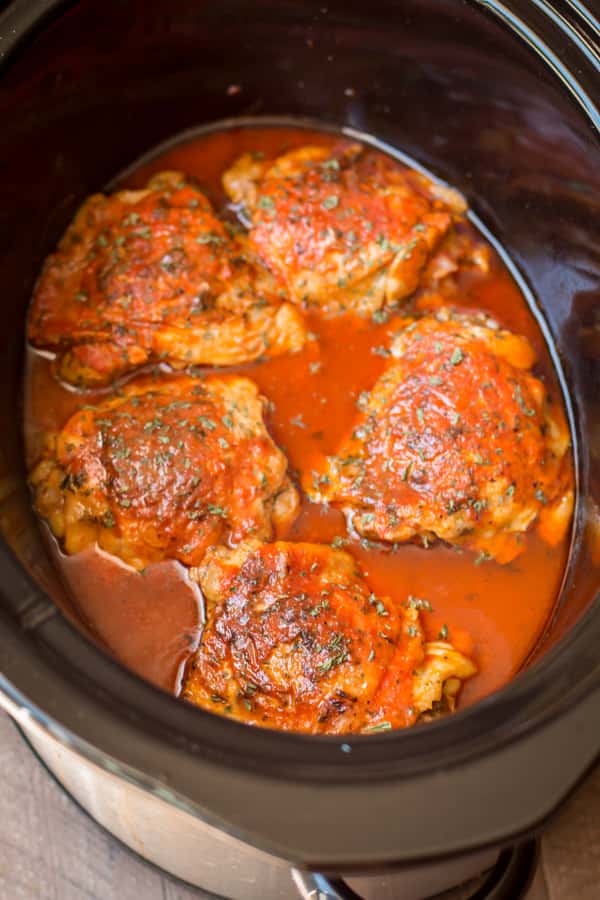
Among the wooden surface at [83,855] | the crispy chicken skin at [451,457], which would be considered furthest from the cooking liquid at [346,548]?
the wooden surface at [83,855]

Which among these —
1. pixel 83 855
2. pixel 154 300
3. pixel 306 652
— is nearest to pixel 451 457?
pixel 306 652

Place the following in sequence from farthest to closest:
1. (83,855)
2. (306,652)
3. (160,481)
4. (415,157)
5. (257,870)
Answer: (415,157)
(83,855)
(160,481)
(306,652)
(257,870)

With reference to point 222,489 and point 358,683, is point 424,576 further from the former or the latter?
point 222,489

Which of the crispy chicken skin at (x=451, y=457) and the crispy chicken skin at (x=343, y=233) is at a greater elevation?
the crispy chicken skin at (x=343, y=233)

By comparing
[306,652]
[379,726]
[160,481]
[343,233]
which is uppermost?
[343,233]

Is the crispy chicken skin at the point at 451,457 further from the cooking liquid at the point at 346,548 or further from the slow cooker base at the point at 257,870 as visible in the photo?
the slow cooker base at the point at 257,870

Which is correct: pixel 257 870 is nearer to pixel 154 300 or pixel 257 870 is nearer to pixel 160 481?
pixel 160 481
